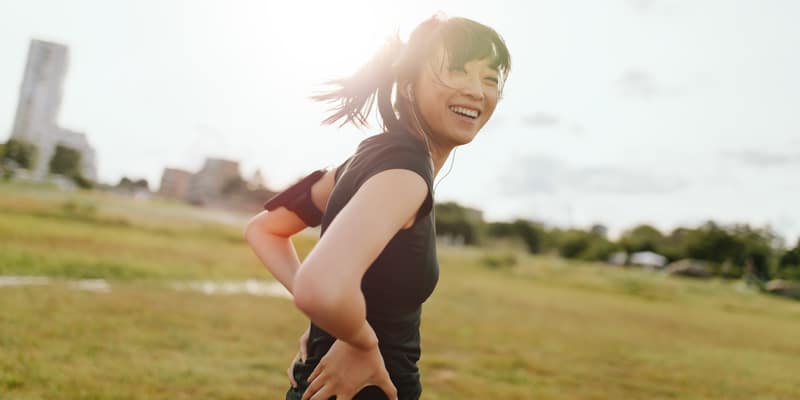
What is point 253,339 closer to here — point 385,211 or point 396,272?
point 396,272

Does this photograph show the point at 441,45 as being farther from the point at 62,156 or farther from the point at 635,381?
the point at 62,156

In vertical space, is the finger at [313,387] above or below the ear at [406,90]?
below

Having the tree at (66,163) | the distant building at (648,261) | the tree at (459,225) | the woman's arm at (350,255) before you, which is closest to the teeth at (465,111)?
the woman's arm at (350,255)

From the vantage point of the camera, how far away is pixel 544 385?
800cm

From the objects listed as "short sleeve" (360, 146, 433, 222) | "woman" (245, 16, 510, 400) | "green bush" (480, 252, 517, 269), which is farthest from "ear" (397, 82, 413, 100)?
"green bush" (480, 252, 517, 269)

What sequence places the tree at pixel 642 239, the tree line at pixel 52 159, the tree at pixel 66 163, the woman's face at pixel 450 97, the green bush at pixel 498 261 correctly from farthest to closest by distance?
the tree at pixel 642 239, the tree at pixel 66 163, the tree line at pixel 52 159, the green bush at pixel 498 261, the woman's face at pixel 450 97

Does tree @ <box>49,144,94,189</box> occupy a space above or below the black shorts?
below

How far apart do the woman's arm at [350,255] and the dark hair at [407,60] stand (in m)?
0.47

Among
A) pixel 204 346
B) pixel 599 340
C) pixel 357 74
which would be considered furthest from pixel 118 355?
pixel 599 340

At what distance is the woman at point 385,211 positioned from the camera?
1310 millimetres

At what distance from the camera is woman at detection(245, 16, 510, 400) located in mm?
1310

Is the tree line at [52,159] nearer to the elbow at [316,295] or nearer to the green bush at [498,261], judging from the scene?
the green bush at [498,261]

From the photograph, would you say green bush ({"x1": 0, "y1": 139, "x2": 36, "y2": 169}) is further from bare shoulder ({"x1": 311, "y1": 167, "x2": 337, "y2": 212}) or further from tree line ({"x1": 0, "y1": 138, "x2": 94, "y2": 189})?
bare shoulder ({"x1": 311, "y1": 167, "x2": 337, "y2": 212})

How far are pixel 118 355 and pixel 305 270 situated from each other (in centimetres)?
635
